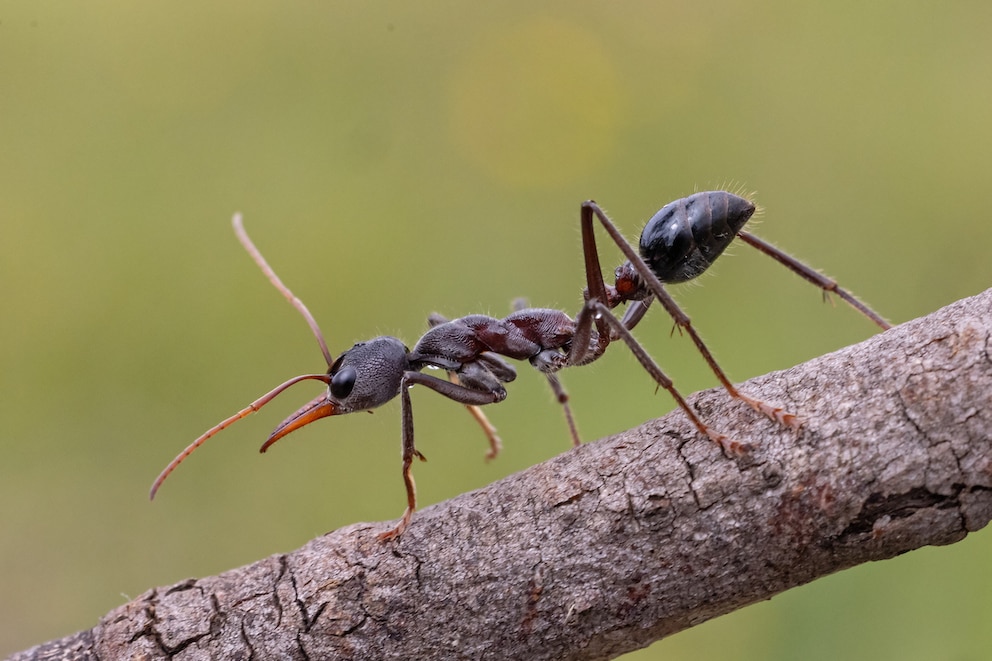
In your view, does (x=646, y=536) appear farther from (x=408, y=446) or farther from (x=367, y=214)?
(x=367, y=214)

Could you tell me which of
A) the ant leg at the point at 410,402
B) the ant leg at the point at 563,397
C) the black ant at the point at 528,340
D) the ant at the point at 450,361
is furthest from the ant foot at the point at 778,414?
the ant leg at the point at 563,397

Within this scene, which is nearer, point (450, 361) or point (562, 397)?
point (450, 361)

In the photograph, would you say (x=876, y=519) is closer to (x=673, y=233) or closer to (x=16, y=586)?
(x=673, y=233)

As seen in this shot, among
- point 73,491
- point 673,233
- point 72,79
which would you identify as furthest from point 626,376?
point 72,79

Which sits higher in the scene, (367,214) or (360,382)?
(367,214)

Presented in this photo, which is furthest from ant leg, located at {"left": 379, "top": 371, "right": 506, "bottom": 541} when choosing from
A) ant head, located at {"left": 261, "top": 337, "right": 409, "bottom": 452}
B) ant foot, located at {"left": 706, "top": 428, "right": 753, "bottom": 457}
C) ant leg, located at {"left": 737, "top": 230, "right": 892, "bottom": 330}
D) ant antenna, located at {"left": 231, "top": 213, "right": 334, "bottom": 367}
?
ant leg, located at {"left": 737, "top": 230, "right": 892, "bottom": 330}

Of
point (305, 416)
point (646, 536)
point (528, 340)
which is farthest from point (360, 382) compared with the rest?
point (646, 536)
